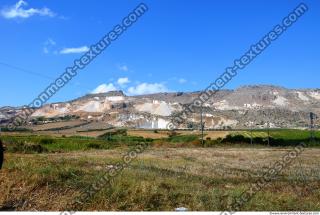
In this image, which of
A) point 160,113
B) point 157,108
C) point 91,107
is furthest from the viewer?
point 91,107

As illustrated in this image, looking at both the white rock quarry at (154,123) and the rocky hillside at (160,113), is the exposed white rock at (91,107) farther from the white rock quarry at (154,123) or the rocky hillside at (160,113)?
the white rock quarry at (154,123)

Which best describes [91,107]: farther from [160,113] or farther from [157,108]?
[160,113]

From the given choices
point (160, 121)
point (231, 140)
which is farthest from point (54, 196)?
point (160, 121)

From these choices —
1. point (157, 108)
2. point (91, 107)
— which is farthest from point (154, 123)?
point (91, 107)

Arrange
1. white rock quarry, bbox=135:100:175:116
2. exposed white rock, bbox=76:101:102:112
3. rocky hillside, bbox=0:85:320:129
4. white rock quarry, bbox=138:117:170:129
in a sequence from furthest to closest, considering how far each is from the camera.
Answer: exposed white rock, bbox=76:101:102:112 < white rock quarry, bbox=135:100:175:116 < rocky hillside, bbox=0:85:320:129 < white rock quarry, bbox=138:117:170:129

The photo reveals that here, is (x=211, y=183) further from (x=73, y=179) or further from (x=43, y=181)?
(x=43, y=181)

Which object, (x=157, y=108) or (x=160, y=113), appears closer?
(x=160, y=113)

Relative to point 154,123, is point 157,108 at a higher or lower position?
higher

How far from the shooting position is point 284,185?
41.0 ft

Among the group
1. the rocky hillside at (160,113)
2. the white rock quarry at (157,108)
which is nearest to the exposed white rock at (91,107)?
the rocky hillside at (160,113)

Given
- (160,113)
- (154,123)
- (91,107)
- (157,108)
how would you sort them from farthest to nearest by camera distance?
(91,107), (157,108), (160,113), (154,123)

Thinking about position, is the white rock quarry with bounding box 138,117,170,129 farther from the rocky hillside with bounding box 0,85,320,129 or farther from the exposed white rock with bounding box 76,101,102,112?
the exposed white rock with bounding box 76,101,102,112

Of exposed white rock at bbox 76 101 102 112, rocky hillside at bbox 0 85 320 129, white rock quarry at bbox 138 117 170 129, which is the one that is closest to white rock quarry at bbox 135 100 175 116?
rocky hillside at bbox 0 85 320 129

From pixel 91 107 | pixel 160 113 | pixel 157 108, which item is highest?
pixel 91 107
